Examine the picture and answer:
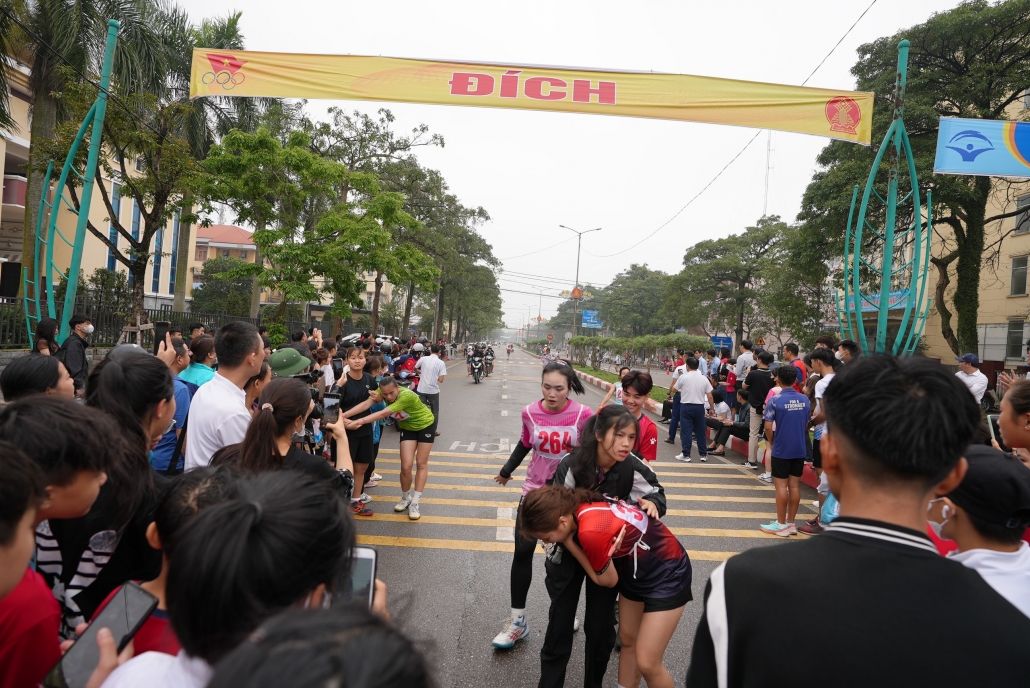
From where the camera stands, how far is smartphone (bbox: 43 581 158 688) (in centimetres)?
127

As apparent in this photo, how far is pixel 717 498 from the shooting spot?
7.67m

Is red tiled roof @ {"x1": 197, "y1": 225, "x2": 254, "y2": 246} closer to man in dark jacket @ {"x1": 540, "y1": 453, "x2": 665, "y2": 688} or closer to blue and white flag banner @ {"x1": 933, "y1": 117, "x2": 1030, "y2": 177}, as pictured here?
blue and white flag banner @ {"x1": 933, "y1": 117, "x2": 1030, "y2": 177}

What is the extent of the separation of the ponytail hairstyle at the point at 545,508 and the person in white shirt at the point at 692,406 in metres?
7.76

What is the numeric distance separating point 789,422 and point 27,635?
243 inches

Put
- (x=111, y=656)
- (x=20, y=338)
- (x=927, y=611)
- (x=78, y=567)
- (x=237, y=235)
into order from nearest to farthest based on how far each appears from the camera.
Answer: (x=927, y=611) < (x=111, y=656) < (x=78, y=567) < (x=20, y=338) < (x=237, y=235)

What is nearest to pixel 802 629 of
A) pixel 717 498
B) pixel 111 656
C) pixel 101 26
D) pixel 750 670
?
pixel 750 670

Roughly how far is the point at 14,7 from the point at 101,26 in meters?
2.07

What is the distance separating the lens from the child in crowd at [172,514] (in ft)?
4.83

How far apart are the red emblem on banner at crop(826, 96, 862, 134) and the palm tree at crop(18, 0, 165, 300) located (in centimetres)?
1494

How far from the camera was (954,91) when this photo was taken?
17.1 m

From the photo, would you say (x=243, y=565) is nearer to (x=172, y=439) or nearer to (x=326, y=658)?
(x=326, y=658)

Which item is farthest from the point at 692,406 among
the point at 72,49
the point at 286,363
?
the point at 72,49

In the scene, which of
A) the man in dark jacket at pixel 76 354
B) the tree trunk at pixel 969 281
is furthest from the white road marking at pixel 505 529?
the tree trunk at pixel 969 281

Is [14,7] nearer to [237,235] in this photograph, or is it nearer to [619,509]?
[619,509]
